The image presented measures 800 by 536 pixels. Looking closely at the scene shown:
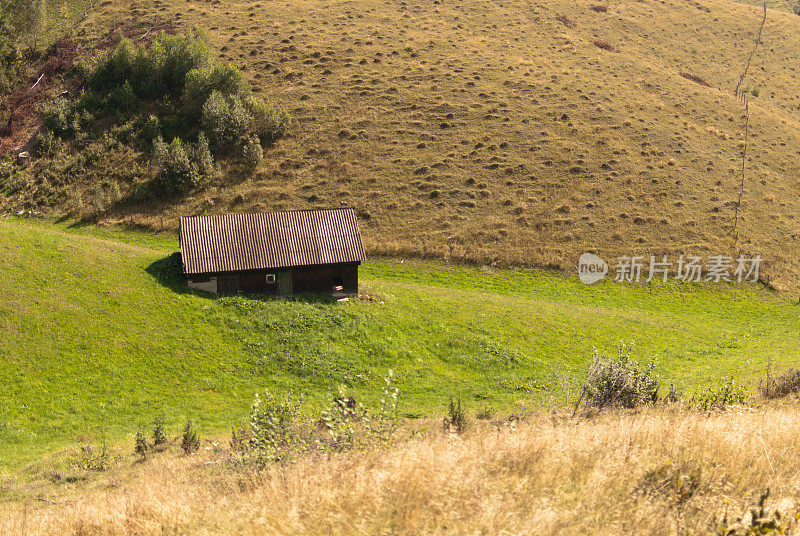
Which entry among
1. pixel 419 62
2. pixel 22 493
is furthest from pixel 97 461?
pixel 419 62

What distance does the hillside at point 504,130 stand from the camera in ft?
166

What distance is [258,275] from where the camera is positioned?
32.9 metres

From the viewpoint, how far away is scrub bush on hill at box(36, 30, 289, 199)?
2112 inches

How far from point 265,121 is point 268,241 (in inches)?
1204

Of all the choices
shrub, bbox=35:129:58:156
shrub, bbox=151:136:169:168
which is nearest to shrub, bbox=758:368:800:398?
shrub, bbox=151:136:169:168

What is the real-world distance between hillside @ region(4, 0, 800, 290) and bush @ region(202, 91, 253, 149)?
14.7 ft

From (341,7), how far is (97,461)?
82243 millimetres

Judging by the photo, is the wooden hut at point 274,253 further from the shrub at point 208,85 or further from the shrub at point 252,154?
the shrub at point 208,85

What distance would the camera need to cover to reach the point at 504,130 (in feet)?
204

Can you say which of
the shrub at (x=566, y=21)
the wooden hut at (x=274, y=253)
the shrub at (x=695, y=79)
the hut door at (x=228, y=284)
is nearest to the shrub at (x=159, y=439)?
the wooden hut at (x=274, y=253)

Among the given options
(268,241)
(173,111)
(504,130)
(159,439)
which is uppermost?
(504,130)

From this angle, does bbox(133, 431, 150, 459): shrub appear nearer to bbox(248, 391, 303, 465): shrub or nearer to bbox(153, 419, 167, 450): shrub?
bbox(153, 419, 167, 450): shrub

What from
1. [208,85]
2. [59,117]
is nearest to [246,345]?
[208,85]

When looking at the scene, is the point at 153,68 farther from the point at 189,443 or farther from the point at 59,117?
the point at 189,443
